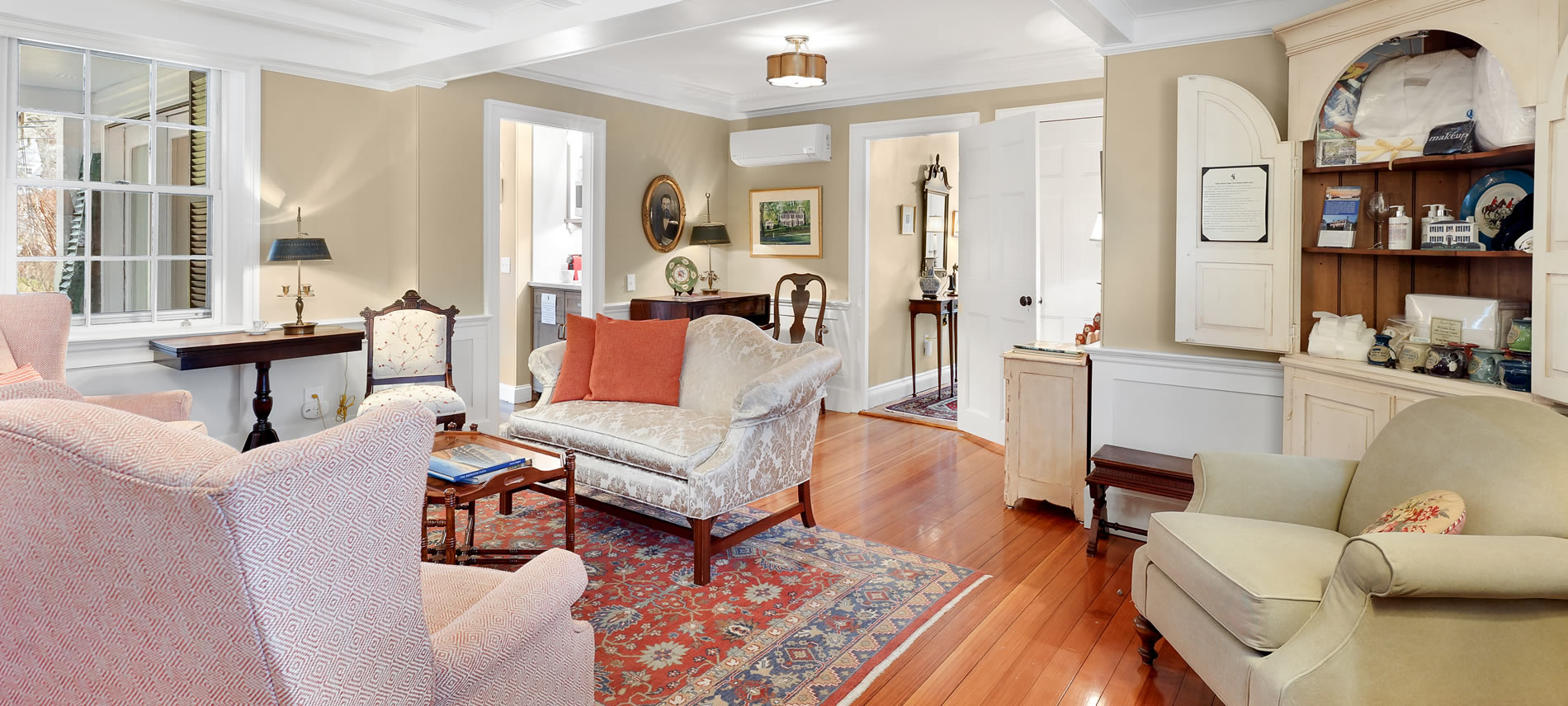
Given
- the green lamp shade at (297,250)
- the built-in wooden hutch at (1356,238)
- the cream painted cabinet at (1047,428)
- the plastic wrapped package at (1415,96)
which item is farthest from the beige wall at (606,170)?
the plastic wrapped package at (1415,96)

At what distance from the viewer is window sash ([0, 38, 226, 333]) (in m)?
3.81

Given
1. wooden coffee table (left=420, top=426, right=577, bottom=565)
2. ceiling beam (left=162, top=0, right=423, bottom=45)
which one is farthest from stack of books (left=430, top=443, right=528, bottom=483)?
ceiling beam (left=162, top=0, right=423, bottom=45)

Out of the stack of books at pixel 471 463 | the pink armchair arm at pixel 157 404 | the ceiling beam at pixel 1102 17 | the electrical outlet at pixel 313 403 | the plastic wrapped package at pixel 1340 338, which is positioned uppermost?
the ceiling beam at pixel 1102 17

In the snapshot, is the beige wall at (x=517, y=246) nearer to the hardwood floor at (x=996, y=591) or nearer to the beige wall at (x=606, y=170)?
the beige wall at (x=606, y=170)

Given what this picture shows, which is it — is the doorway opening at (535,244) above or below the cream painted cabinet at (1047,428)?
above


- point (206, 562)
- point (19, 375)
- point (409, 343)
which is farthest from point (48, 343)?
point (206, 562)

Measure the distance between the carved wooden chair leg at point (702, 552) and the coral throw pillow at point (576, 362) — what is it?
1.18 m

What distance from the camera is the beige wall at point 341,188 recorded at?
4.53m

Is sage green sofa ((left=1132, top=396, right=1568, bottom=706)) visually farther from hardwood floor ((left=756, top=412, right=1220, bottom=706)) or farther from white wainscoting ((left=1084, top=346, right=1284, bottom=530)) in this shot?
white wainscoting ((left=1084, top=346, right=1284, bottom=530))

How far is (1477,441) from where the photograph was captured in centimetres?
213

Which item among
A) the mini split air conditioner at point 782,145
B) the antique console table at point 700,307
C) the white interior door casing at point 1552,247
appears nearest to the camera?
the white interior door casing at point 1552,247

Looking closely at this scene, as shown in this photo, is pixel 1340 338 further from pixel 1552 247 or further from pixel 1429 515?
pixel 1429 515

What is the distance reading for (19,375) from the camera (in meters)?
3.00

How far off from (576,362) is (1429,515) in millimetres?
3257
